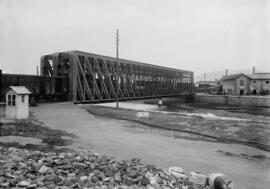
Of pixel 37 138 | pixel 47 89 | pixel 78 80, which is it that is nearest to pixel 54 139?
pixel 37 138

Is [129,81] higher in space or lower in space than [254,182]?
higher

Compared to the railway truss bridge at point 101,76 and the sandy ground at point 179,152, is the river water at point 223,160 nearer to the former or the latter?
the sandy ground at point 179,152

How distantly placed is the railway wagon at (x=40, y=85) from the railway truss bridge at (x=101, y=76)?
118 centimetres

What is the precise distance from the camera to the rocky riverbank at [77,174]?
6.30 m

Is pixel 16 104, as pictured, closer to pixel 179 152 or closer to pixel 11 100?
pixel 11 100

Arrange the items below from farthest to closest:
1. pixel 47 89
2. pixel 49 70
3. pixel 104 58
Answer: pixel 104 58 → pixel 49 70 → pixel 47 89

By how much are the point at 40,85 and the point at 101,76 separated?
37.0 feet

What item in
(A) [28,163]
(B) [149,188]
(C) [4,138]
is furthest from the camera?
(C) [4,138]

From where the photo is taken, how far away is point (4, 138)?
→ 41.1 ft

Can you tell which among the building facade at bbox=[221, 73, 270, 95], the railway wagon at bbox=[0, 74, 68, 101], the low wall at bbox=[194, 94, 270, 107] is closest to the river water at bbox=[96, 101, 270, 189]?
the railway wagon at bbox=[0, 74, 68, 101]

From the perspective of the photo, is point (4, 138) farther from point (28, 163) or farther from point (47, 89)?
point (47, 89)

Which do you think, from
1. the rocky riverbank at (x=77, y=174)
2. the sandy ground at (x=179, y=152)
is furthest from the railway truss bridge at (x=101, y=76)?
the rocky riverbank at (x=77, y=174)

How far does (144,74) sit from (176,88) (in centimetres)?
2157

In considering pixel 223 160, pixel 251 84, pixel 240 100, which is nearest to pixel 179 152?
pixel 223 160
